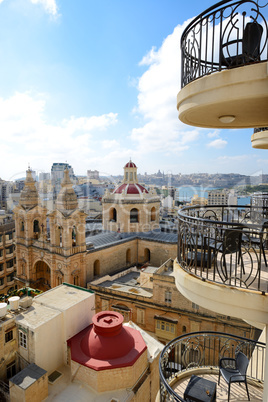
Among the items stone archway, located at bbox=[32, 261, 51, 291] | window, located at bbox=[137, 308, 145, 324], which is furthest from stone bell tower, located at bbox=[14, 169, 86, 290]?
window, located at bbox=[137, 308, 145, 324]

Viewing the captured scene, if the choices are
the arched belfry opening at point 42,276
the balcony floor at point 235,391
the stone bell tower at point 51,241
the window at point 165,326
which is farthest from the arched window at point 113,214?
the balcony floor at point 235,391

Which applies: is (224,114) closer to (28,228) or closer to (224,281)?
(224,281)

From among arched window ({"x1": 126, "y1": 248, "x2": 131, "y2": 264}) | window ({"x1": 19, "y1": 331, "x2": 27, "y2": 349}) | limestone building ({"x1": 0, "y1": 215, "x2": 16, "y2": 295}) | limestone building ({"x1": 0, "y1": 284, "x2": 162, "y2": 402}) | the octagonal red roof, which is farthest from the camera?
limestone building ({"x1": 0, "y1": 215, "x2": 16, "y2": 295})

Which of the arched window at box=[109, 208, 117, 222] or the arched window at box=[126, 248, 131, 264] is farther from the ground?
the arched window at box=[109, 208, 117, 222]

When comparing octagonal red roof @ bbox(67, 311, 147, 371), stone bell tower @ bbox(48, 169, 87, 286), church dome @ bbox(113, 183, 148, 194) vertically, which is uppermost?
church dome @ bbox(113, 183, 148, 194)

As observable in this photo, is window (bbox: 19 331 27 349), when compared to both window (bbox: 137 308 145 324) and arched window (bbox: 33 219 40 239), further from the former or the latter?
arched window (bbox: 33 219 40 239)

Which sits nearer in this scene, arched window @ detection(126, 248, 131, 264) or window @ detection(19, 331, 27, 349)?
window @ detection(19, 331, 27, 349)

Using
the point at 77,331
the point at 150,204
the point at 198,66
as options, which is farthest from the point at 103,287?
the point at 198,66

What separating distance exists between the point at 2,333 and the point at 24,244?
45.4 ft

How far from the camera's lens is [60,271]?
21.5 meters

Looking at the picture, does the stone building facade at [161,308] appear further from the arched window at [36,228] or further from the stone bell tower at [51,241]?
the arched window at [36,228]

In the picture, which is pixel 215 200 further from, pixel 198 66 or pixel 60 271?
pixel 198 66

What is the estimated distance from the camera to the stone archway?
2517 cm

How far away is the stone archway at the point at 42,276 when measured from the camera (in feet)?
82.6
